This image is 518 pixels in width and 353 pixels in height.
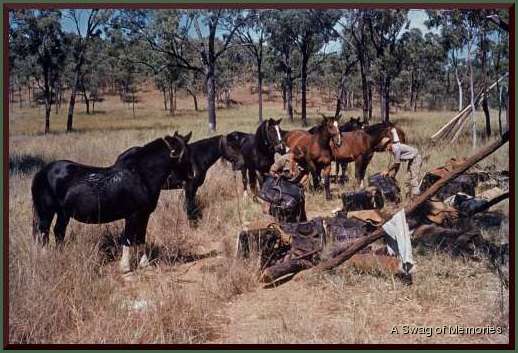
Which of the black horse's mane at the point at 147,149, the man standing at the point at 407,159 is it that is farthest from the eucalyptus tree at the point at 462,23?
the black horse's mane at the point at 147,149

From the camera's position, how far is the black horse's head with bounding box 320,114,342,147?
575cm

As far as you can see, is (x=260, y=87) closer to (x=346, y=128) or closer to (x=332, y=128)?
(x=332, y=128)

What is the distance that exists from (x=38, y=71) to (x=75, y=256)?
1.64m

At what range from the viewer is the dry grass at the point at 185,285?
3699 millimetres

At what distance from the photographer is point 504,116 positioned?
4406 mm

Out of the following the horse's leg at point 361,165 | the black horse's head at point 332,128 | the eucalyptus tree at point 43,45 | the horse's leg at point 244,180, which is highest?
the eucalyptus tree at point 43,45

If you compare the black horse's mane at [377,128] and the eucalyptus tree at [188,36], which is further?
the black horse's mane at [377,128]

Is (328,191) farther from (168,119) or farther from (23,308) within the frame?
(23,308)

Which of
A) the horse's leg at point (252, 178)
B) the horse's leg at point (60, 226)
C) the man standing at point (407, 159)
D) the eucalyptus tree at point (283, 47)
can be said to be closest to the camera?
the horse's leg at point (60, 226)

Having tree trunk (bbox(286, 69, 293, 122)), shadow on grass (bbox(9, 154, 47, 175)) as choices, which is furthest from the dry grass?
tree trunk (bbox(286, 69, 293, 122))

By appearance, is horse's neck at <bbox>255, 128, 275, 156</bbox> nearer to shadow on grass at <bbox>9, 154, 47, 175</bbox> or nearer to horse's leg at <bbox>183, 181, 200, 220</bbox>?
horse's leg at <bbox>183, 181, 200, 220</bbox>

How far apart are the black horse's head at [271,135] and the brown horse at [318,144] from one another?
0.09 meters

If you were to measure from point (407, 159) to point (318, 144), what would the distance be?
4.17ft

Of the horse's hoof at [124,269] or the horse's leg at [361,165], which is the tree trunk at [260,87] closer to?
the horse's leg at [361,165]
